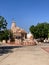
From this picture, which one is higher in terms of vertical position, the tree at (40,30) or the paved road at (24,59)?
the tree at (40,30)

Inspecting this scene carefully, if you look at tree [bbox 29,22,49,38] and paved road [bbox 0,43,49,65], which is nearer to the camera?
paved road [bbox 0,43,49,65]

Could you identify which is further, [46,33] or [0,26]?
[46,33]

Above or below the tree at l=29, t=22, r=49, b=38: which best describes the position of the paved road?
below

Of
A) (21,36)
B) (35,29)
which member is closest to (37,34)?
(35,29)

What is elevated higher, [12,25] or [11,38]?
[12,25]

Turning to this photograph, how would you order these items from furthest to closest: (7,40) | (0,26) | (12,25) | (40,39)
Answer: (12,25) → (40,39) → (7,40) → (0,26)

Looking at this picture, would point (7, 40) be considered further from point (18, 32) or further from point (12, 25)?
point (12, 25)

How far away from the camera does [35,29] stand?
101688 mm

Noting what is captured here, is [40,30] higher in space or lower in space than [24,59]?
higher

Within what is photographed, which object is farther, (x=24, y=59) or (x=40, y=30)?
(x=40, y=30)

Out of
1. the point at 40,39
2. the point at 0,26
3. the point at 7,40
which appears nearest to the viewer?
the point at 0,26

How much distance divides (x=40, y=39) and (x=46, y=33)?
741 cm

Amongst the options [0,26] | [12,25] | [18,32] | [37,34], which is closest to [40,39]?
[37,34]

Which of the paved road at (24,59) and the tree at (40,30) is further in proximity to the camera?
the tree at (40,30)
